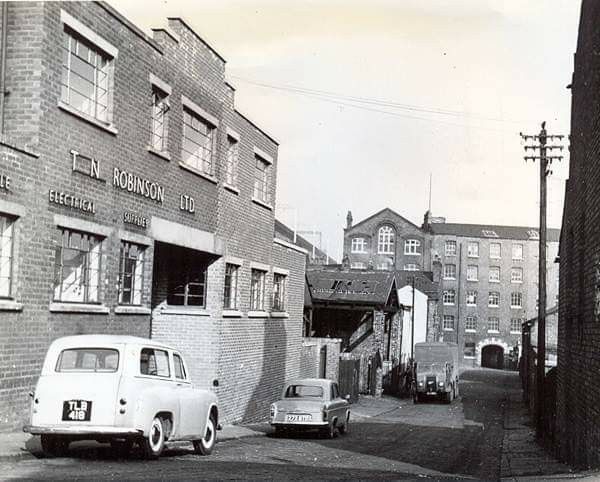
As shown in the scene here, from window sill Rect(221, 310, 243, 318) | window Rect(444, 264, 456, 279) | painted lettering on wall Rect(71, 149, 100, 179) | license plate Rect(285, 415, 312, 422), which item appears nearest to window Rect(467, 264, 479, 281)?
window Rect(444, 264, 456, 279)

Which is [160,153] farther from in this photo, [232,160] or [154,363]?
[154,363]

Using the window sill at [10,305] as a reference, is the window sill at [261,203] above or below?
above

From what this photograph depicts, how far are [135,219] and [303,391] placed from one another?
22.7 ft

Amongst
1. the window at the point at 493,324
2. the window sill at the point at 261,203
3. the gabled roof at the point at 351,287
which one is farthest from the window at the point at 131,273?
the window at the point at 493,324

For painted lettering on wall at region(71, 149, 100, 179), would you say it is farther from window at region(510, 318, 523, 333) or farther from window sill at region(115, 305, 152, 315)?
window at region(510, 318, 523, 333)

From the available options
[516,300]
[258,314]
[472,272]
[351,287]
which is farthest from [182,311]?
[516,300]

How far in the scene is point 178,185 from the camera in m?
19.1

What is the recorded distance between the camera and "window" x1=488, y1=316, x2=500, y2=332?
288 feet

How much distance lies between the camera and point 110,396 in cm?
1096

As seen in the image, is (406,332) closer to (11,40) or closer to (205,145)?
(205,145)

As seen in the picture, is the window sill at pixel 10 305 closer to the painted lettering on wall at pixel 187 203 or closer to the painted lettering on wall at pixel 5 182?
the painted lettering on wall at pixel 5 182

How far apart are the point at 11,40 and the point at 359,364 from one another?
30.6m

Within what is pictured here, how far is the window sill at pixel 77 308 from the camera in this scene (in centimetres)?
1410

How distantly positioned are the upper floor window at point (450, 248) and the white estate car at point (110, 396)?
79040 millimetres
